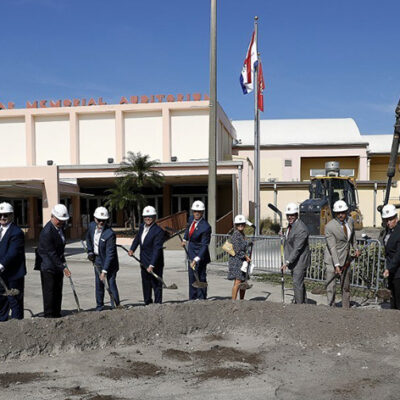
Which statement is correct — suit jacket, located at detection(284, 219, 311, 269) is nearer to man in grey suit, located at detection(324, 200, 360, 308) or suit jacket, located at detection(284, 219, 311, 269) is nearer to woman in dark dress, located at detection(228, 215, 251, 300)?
man in grey suit, located at detection(324, 200, 360, 308)

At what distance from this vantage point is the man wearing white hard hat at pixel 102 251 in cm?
736

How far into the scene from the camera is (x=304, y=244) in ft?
24.9

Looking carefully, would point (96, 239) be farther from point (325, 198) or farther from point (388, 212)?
point (325, 198)

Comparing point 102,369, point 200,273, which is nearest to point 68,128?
point 200,273

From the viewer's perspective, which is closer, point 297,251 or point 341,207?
point 297,251

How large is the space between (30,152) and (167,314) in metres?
25.6

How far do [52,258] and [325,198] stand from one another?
535 inches

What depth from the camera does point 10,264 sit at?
21.5 feet

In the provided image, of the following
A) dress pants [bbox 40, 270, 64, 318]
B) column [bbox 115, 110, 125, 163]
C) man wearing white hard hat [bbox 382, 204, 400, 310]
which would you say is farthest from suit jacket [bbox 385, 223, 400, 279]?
column [bbox 115, 110, 125, 163]


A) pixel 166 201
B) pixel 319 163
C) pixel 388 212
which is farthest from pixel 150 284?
pixel 319 163

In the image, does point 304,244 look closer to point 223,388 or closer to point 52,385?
point 223,388

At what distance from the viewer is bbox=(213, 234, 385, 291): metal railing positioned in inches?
381

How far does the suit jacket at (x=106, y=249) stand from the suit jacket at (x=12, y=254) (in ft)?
3.93

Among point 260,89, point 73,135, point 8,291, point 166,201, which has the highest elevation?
point 260,89
